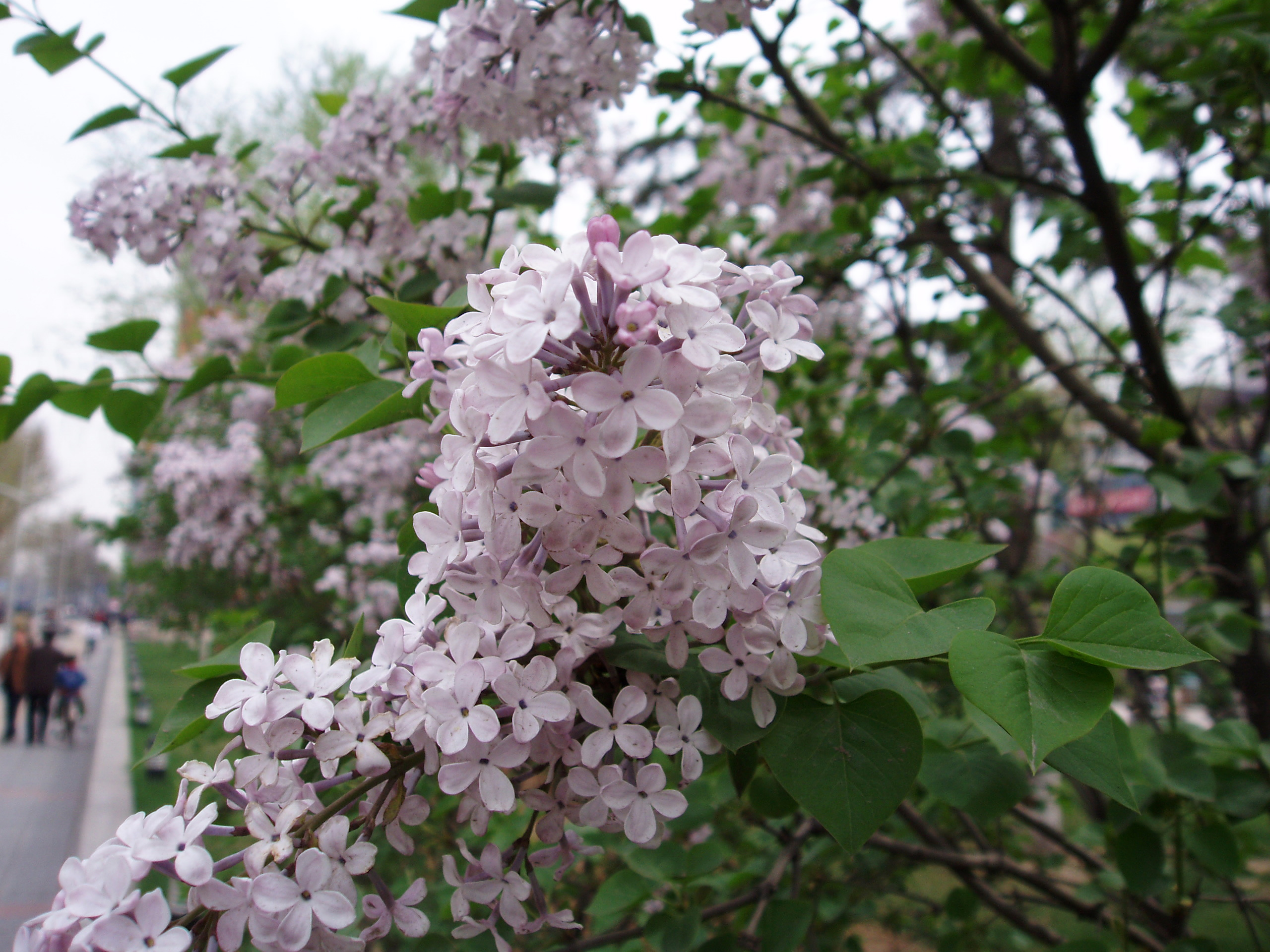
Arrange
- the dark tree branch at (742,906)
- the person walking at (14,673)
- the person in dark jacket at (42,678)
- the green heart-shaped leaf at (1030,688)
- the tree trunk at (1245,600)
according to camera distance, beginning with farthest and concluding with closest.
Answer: the person walking at (14,673)
the person in dark jacket at (42,678)
the tree trunk at (1245,600)
the dark tree branch at (742,906)
the green heart-shaped leaf at (1030,688)

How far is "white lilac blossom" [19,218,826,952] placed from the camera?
547 mm

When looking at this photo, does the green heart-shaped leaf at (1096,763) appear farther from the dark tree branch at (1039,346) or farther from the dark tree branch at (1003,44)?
the dark tree branch at (1003,44)

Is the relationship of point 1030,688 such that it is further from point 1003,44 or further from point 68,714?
point 68,714

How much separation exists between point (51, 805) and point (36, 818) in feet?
1.46

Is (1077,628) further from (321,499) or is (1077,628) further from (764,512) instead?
(321,499)

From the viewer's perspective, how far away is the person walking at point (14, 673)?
8.52 metres

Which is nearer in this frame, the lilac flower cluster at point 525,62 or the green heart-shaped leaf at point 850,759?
the green heart-shaped leaf at point 850,759

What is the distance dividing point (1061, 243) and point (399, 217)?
1.51 m

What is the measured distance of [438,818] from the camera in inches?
91.7

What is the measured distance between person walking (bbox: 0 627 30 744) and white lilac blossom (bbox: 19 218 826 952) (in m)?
10.3

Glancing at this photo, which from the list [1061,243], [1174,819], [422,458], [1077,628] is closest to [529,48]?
[1077,628]

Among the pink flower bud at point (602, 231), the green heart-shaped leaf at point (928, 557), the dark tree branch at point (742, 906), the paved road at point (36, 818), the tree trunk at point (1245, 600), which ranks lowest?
the paved road at point (36, 818)

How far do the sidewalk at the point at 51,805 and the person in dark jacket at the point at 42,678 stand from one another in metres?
0.38

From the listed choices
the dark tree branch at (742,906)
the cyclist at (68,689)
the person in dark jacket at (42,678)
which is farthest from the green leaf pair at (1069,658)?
the cyclist at (68,689)
